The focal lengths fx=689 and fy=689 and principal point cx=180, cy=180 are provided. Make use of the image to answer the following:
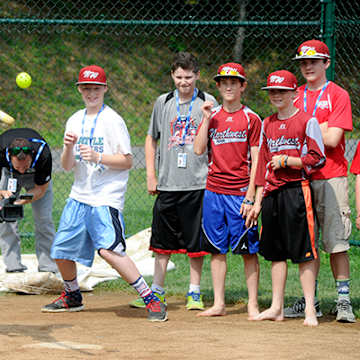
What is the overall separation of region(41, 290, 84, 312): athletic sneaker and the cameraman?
34.8 inches

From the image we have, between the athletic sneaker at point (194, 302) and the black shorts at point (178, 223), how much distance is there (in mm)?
346

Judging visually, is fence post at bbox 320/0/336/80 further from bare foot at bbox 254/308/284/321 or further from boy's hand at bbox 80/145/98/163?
boy's hand at bbox 80/145/98/163

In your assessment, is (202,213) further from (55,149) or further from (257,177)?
(55,149)

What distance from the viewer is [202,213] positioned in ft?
17.9

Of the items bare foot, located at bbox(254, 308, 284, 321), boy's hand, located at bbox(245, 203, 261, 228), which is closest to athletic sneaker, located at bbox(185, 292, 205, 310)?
bare foot, located at bbox(254, 308, 284, 321)

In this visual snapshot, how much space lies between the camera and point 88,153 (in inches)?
196

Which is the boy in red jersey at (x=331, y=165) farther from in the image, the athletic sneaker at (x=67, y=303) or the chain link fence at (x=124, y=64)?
the chain link fence at (x=124, y=64)

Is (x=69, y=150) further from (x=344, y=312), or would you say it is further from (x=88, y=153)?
(x=344, y=312)

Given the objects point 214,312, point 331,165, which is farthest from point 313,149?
point 214,312

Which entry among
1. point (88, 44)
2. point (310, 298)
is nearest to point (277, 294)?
point (310, 298)

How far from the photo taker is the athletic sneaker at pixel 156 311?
5141 millimetres

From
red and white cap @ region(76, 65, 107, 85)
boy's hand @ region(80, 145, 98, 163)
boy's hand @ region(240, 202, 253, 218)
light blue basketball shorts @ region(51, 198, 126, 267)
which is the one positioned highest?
red and white cap @ region(76, 65, 107, 85)

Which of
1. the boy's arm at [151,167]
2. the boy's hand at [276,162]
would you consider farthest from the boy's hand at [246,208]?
the boy's arm at [151,167]

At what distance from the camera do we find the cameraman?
5.23m
